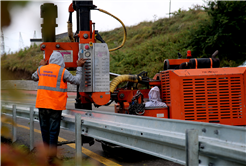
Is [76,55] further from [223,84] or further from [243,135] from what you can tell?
[243,135]

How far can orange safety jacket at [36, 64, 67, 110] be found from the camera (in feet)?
14.4

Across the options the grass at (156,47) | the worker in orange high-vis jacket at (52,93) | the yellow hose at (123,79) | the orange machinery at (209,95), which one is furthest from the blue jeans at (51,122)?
the grass at (156,47)

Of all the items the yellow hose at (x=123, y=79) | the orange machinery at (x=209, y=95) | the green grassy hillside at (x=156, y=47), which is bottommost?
the orange machinery at (x=209, y=95)

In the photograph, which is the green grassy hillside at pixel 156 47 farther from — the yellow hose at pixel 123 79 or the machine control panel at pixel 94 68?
the machine control panel at pixel 94 68

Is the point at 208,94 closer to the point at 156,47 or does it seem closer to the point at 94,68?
the point at 94,68

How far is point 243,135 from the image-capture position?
1896 mm

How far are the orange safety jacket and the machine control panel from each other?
46cm

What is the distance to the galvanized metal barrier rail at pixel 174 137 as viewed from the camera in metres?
1.90

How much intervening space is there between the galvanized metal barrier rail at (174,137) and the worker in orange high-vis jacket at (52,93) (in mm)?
888

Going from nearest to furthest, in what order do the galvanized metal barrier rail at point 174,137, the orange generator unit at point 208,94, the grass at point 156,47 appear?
the galvanized metal barrier rail at point 174,137 < the orange generator unit at point 208,94 < the grass at point 156,47

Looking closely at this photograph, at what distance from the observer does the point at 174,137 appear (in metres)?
2.27

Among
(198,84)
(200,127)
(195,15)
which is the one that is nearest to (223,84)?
(198,84)

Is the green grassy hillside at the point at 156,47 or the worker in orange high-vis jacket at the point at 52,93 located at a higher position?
the green grassy hillside at the point at 156,47

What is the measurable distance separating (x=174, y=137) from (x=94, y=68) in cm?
276
